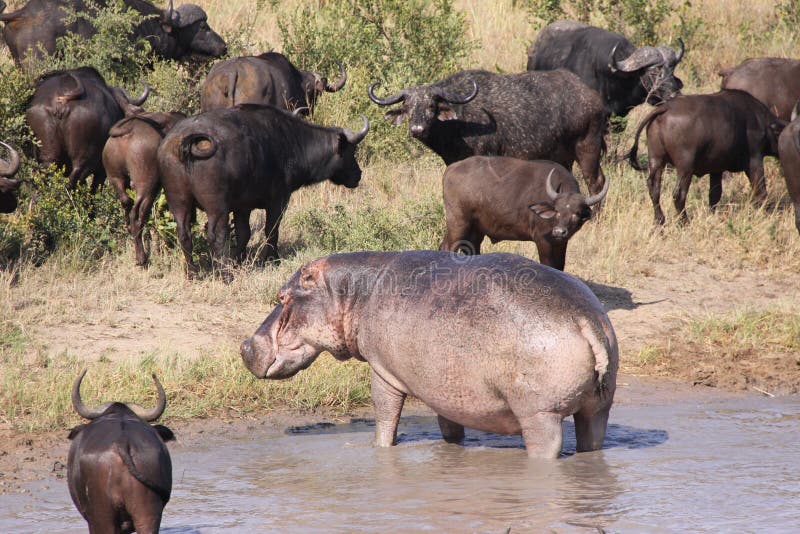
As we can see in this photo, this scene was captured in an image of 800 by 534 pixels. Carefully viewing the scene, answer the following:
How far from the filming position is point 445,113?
11.5 metres

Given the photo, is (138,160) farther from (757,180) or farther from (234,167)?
(757,180)

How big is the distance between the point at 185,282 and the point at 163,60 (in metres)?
6.01

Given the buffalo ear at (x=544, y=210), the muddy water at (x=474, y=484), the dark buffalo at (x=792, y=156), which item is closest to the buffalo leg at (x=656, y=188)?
the dark buffalo at (x=792, y=156)

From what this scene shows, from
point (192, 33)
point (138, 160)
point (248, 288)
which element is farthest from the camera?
point (192, 33)

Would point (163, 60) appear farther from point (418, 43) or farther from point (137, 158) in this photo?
point (137, 158)

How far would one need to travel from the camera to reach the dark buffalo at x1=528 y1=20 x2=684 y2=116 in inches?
561

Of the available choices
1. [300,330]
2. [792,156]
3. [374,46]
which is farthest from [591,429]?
[374,46]

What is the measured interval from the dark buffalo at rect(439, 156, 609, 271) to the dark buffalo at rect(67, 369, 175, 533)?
5104 millimetres

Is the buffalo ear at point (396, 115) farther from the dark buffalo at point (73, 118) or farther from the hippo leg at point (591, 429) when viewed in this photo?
the hippo leg at point (591, 429)

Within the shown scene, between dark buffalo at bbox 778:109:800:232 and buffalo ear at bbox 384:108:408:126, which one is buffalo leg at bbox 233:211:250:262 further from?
dark buffalo at bbox 778:109:800:232

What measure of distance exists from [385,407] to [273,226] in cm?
433

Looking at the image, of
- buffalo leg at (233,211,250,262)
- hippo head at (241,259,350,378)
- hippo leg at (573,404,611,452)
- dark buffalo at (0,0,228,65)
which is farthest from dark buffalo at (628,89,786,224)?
hippo head at (241,259,350,378)

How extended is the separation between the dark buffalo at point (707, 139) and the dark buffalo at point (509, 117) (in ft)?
1.83

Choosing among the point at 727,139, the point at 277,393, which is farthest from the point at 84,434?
the point at 727,139
